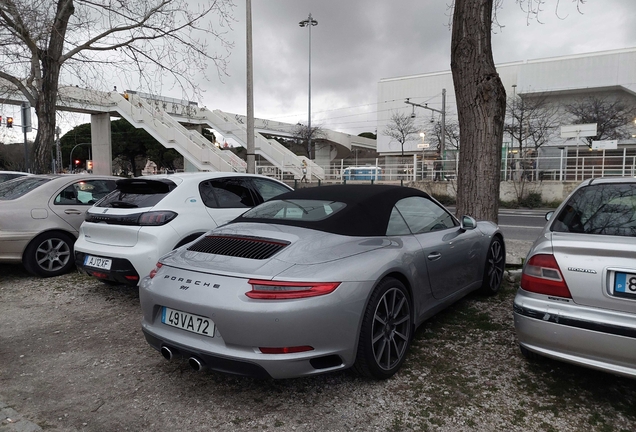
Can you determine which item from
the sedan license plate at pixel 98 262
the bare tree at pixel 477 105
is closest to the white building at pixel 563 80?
the bare tree at pixel 477 105

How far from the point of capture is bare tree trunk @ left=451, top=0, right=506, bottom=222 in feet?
18.3

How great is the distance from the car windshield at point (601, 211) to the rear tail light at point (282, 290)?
1.79 meters

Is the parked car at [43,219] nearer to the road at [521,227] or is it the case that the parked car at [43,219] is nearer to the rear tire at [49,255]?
the rear tire at [49,255]

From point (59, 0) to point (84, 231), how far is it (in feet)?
26.2

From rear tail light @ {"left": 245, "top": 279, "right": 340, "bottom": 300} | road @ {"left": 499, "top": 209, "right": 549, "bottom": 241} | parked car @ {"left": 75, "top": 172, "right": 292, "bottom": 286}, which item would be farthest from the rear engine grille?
road @ {"left": 499, "top": 209, "right": 549, "bottom": 241}

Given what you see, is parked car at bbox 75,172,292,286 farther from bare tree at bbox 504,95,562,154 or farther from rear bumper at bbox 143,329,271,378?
bare tree at bbox 504,95,562,154

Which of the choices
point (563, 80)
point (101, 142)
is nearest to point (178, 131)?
point (101, 142)

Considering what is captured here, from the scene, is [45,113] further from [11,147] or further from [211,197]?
[11,147]

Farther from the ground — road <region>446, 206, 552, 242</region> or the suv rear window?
the suv rear window

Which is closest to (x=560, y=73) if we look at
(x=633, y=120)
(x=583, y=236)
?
(x=633, y=120)

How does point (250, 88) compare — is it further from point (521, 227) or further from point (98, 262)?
point (521, 227)

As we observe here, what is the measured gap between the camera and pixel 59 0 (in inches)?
408

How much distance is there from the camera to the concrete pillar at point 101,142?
105 ft

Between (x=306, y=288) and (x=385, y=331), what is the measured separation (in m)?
0.78
